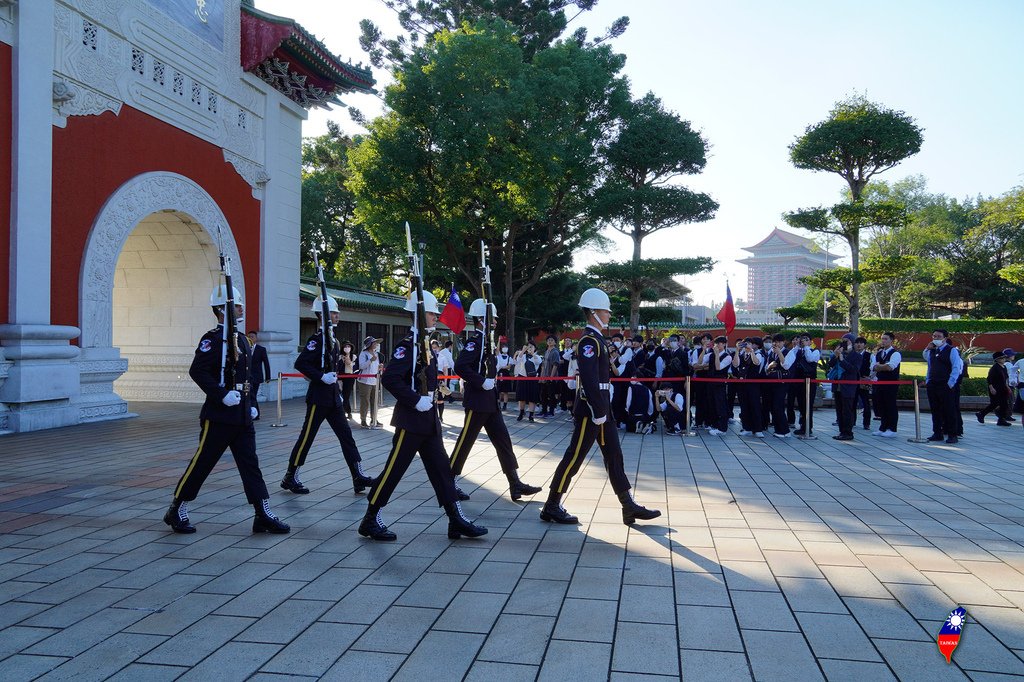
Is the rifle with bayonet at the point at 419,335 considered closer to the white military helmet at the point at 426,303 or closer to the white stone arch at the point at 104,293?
the white military helmet at the point at 426,303

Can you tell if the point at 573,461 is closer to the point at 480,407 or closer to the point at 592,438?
the point at 592,438

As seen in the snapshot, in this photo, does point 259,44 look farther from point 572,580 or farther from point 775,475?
point 572,580

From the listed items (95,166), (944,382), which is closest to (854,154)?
(944,382)

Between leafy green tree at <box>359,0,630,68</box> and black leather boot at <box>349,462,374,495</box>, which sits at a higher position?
leafy green tree at <box>359,0,630,68</box>

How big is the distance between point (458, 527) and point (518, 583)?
93 cm

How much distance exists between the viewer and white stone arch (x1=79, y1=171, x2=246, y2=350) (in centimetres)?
1109

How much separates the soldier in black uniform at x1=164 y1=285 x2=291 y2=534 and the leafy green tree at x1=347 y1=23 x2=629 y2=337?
1397 cm

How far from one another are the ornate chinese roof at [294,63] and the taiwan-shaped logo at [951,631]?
15646 millimetres

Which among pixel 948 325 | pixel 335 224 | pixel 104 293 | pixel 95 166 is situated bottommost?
pixel 104 293

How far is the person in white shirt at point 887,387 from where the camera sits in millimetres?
10703

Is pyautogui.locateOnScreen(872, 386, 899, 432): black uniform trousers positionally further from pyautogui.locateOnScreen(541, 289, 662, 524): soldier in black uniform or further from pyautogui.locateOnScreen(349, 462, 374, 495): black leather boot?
pyautogui.locateOnScreen(349, 462, 374, 495): black leather boot

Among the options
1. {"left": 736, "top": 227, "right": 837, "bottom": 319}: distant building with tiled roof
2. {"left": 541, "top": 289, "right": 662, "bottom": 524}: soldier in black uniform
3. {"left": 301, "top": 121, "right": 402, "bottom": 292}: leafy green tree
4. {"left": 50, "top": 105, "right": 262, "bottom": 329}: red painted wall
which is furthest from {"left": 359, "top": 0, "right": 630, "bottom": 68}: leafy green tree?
{"left": 736, "top": 227, "right": 837, "bottom": 319}: distant building with tiled roof

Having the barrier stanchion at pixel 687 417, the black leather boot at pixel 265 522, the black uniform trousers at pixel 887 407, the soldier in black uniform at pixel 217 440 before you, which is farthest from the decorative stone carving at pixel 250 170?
the black uniform trousers at pixel 887 407

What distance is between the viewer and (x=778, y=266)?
318 ft
